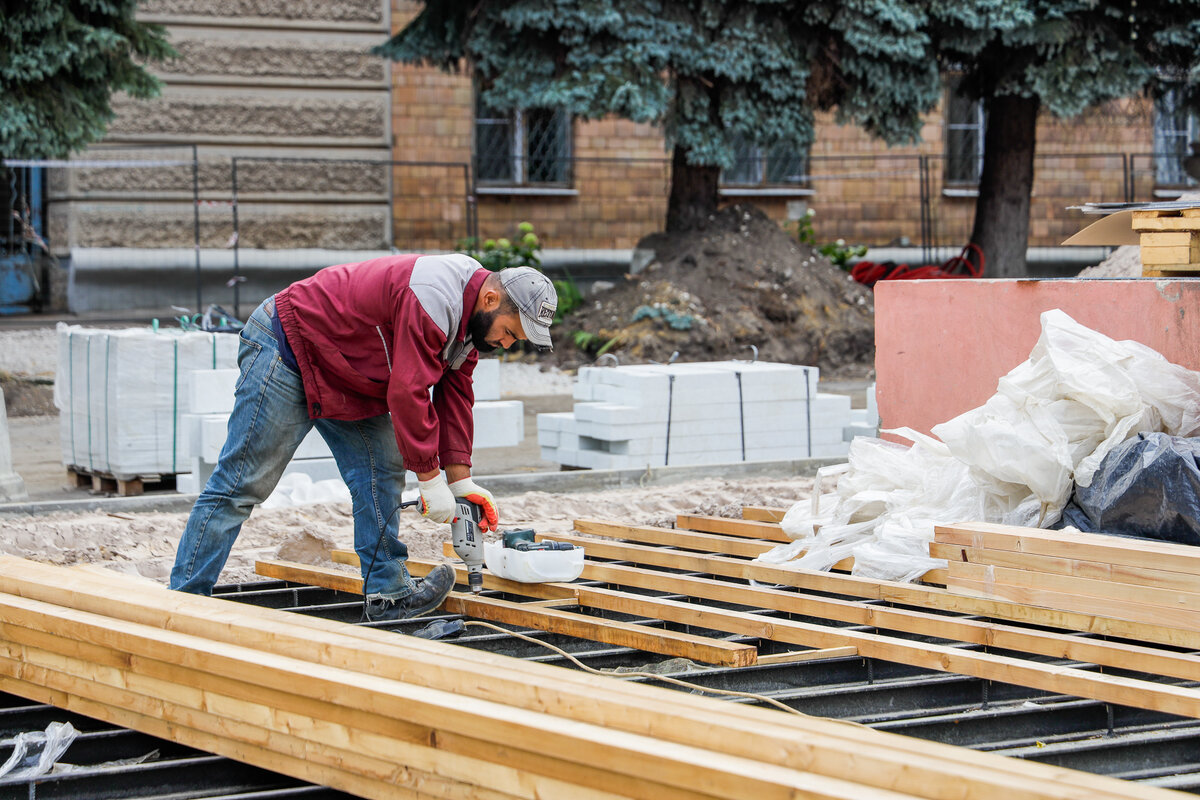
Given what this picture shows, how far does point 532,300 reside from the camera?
4.38 metres

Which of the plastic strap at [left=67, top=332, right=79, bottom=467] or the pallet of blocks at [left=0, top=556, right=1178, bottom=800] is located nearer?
the pallet of blocks at [left=0, top=556, right=1178, bottom=800]

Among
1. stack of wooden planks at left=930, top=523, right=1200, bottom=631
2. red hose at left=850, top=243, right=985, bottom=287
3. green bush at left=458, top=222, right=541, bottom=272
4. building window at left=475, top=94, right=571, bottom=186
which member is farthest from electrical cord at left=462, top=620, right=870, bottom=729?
building window at left=475, top=94, right=571, bottom=186

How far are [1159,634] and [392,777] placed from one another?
2654 mm

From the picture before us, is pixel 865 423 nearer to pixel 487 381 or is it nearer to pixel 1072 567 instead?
pixel 487 381

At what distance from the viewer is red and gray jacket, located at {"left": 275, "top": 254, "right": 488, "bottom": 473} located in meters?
4.25

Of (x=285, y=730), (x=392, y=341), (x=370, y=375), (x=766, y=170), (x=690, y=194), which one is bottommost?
(x=285, y=730)

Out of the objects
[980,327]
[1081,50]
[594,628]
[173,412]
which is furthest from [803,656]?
[1081,50]

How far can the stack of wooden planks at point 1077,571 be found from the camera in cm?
434

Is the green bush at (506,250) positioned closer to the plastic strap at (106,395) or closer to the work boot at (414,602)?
the plastic strap at (106,395)

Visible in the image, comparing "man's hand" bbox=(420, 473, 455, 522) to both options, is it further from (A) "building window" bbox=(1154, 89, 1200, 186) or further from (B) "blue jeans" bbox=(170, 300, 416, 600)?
(A) "building window" bbox=(1154, 89, 1200, 186)

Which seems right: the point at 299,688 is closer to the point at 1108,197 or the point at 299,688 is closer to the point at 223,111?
the point at 223,111

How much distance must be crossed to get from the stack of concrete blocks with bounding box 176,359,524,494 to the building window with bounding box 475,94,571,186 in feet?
31.6

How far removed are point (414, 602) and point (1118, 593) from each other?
2535 millimetres

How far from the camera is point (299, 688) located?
3.39 m
